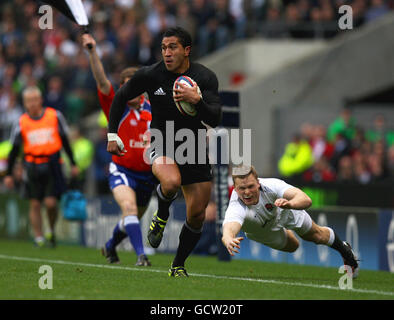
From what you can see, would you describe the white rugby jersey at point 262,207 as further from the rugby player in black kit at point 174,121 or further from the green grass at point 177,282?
the green grass at point 177,282

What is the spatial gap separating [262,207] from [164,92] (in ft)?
5.01

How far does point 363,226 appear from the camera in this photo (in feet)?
43.0

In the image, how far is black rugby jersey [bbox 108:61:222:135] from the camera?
28.9 ft

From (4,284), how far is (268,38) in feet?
48.7

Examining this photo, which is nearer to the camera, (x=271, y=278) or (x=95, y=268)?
(x=271, y=278)

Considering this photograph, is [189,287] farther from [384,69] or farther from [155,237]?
[384,69]

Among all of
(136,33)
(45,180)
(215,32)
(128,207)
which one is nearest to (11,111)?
(136,33)

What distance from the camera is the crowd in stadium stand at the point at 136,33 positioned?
71.5 feet

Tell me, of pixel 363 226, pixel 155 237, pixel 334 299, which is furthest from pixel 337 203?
pixel 334 299

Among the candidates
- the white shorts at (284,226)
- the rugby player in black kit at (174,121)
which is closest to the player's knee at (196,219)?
the rugby player in black kit at (174,121)

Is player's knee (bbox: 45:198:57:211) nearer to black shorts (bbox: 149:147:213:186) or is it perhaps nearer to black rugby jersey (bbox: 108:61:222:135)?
black rugby jersey (bbox: 108:61:222:135)

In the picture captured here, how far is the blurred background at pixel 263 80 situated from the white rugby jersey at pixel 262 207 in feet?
22.3

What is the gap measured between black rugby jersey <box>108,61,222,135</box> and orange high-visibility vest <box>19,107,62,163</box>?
6.30 meters

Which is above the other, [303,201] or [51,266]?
[303,201]
